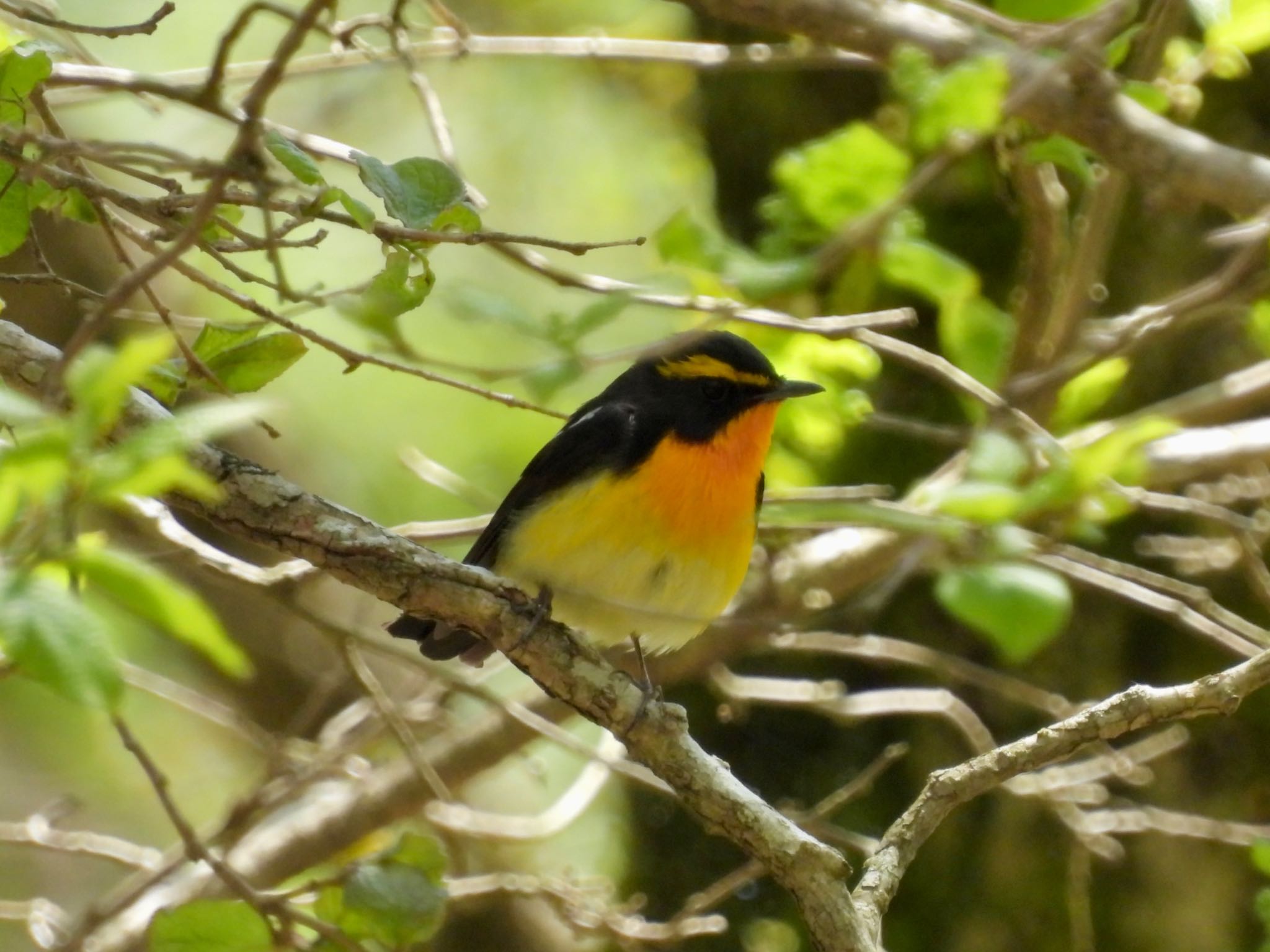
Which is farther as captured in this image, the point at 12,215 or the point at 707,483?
the point at 707,483

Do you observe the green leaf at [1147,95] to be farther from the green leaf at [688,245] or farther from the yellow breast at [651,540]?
the yellow breast at [651,540]

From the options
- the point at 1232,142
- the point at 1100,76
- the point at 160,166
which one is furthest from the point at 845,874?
the point at 1232,142

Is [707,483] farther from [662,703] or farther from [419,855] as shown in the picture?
[419,855]

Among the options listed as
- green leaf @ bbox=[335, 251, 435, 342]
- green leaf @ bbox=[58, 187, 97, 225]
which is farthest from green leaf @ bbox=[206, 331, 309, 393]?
green leaf @ bbox=[58, 187, 97, 225]

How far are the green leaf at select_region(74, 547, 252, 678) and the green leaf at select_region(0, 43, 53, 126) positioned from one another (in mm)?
1209

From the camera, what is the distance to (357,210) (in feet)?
6.73

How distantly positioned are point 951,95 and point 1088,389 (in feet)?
3.51

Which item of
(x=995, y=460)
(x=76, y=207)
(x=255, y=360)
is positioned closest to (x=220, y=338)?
(x=255, y=360)

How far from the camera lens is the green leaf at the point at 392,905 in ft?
8.39

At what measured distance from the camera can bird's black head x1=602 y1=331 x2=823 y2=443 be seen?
3445mm

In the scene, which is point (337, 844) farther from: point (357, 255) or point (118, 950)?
point (357, 255)

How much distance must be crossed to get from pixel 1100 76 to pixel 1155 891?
2561mm

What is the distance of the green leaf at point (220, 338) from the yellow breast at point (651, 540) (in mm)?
1007

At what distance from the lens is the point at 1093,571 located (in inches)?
150
